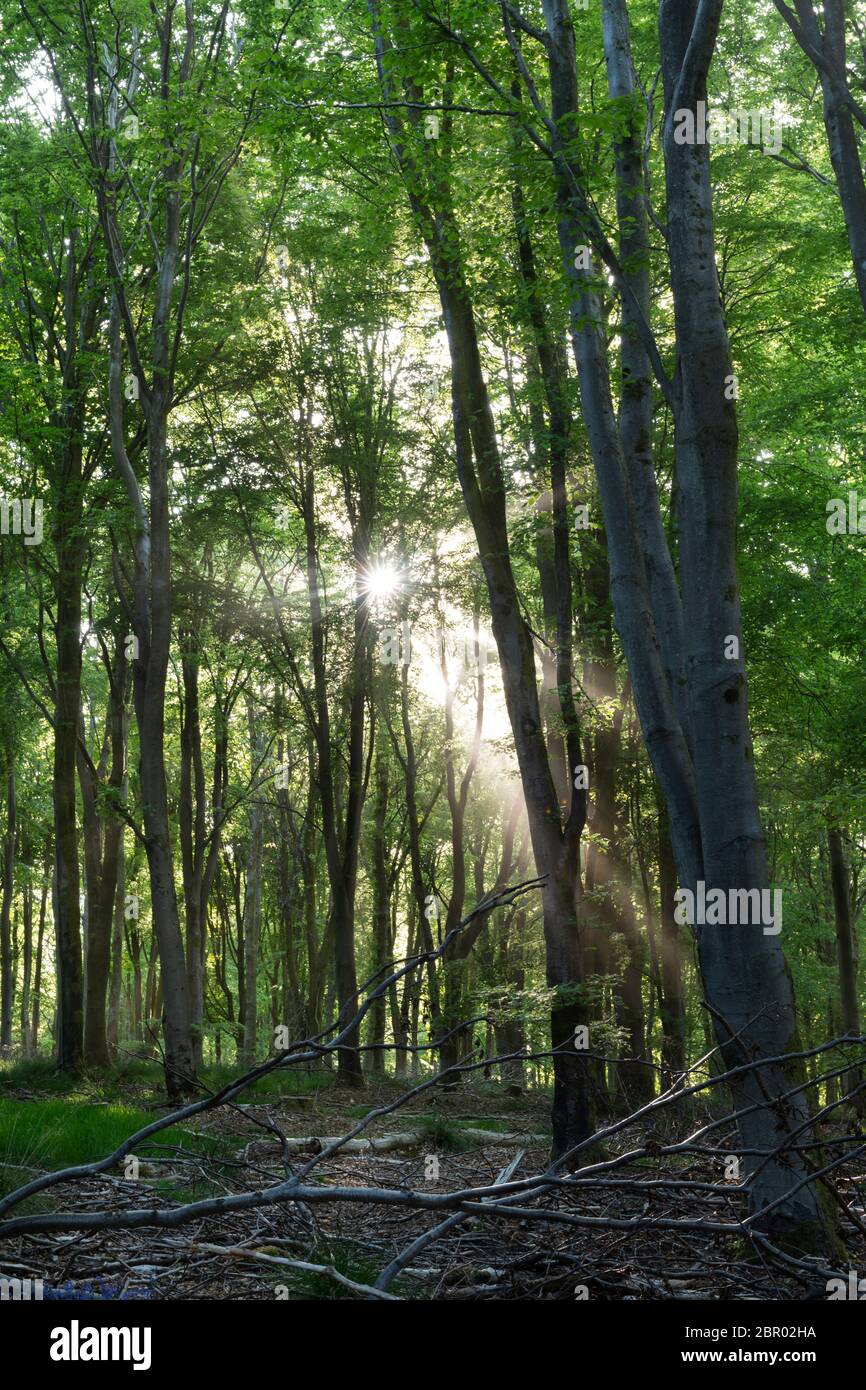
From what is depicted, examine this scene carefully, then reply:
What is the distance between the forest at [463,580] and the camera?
4.36m

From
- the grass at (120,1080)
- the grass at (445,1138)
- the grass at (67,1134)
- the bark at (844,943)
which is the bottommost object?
the grass at (445,1138)

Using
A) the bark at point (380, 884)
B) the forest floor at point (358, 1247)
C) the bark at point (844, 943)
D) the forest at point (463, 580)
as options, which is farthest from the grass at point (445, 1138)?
the bark at point (380, 884)

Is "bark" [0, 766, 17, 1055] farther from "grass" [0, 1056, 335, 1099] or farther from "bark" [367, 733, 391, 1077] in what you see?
"grass" [0, 1056, 335, 1099]

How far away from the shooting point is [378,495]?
17641 mm

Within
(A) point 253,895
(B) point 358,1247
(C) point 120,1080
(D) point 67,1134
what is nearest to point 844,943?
(C) point 120,1080

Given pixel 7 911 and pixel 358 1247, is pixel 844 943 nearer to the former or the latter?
pixel 358 1247

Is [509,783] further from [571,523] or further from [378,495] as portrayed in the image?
[571,523]

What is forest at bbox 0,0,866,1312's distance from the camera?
4355 mm

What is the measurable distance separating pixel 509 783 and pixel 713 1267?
19882 millimetres

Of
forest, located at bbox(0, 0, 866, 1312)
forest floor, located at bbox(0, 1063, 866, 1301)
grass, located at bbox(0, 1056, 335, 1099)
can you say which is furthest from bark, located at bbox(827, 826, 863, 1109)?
forest floor, located at bbox(0, 1063, 866, 1301)

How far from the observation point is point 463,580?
17.8 meters

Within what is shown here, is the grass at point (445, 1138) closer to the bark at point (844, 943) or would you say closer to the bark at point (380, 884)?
the bark at point (844, 943)
